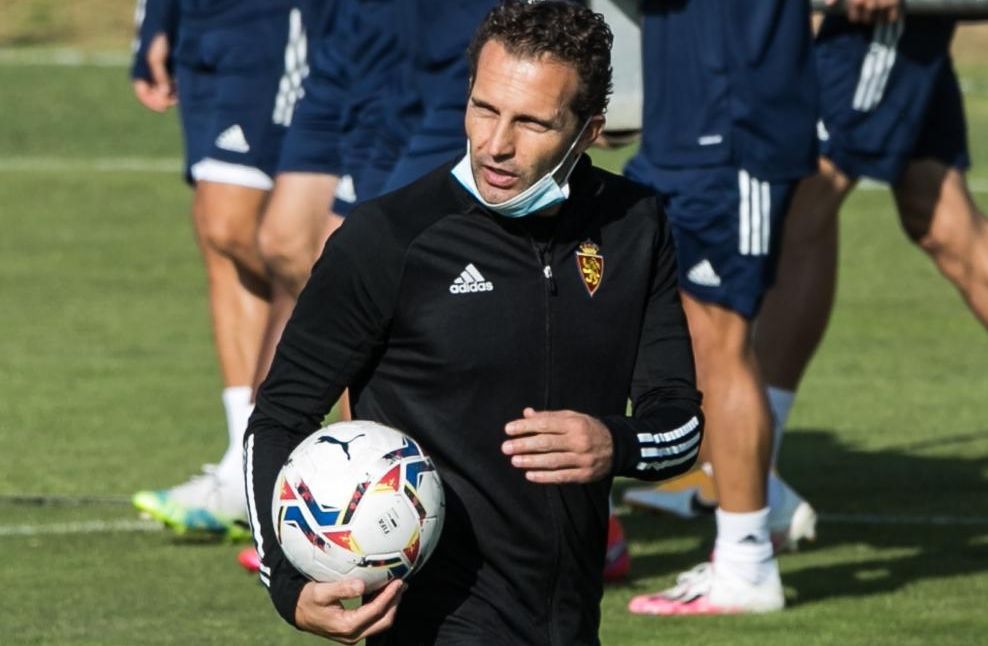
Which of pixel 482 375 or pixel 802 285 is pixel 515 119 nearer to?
pixel 482 375

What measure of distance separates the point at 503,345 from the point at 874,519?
3996 mm

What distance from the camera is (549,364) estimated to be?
4477mm

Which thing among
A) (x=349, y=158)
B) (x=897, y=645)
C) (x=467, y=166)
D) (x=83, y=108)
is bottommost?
(x=83, y=108)

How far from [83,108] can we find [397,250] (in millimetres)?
19426

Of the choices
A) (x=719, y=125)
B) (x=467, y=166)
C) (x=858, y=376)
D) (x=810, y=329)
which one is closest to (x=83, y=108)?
(x=858, y=376)

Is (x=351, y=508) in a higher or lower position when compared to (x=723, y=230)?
higher

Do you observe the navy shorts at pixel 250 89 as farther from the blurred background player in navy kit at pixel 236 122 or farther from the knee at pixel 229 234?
the knee at pixel 229 234

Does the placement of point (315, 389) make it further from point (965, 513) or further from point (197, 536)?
point (965, 513)

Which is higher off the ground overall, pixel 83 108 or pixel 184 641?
pixel 184 641

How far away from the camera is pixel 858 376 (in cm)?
1127

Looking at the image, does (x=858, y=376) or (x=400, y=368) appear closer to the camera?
(x=400, y=368)

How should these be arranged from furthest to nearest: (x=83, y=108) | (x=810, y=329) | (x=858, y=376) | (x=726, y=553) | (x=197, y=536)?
1. (x=83, y=108)
2. (x=858, y=376)
3. (x=810, y=329)
4. (x=197, y=536)
5. (x=726, y=553)

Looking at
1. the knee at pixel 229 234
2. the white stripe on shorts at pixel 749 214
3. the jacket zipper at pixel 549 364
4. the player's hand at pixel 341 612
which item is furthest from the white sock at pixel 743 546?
the player's hand at pixel 341 612

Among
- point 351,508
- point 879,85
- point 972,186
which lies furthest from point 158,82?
point 972,186
